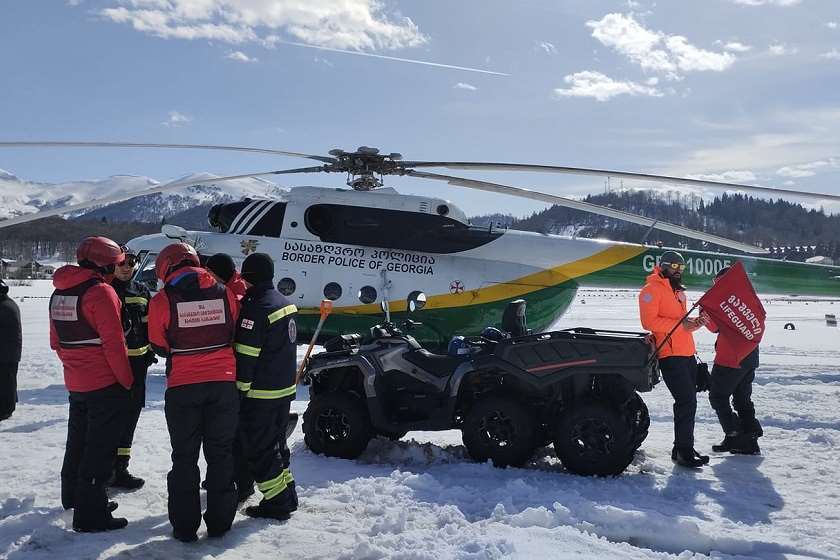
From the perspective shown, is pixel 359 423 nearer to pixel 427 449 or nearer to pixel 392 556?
pixel 427 449

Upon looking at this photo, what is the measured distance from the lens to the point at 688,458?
18.0 ft

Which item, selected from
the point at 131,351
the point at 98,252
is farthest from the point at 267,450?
the point at 98,252

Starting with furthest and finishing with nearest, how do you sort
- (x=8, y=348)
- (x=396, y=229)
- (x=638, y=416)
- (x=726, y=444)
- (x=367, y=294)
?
(x=367, y=294), (x=396, y=229), (x=8, y=348), (x=726, y=444), (x=638, y=416)

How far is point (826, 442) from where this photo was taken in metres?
6.06

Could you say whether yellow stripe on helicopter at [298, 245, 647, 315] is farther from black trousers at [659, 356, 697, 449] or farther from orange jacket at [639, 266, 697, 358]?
black trousers at [659, 356, 697, 449]

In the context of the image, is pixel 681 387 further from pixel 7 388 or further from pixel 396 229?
pixel 7 388

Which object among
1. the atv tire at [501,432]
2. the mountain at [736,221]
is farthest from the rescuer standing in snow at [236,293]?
the mountain at [736,221]

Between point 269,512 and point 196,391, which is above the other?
→ point 196,391

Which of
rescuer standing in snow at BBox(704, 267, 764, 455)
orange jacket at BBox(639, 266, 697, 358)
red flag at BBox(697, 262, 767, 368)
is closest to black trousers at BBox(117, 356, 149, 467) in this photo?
orange jacket at BBox(639, 266, 697, 358)

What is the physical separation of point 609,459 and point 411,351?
1.96 metres

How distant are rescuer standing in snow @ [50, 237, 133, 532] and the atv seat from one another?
248 centimetres

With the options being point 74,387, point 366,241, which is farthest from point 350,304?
point 74,387

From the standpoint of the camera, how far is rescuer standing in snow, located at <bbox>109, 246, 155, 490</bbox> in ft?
15.9

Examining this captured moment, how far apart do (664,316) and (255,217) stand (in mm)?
7307
